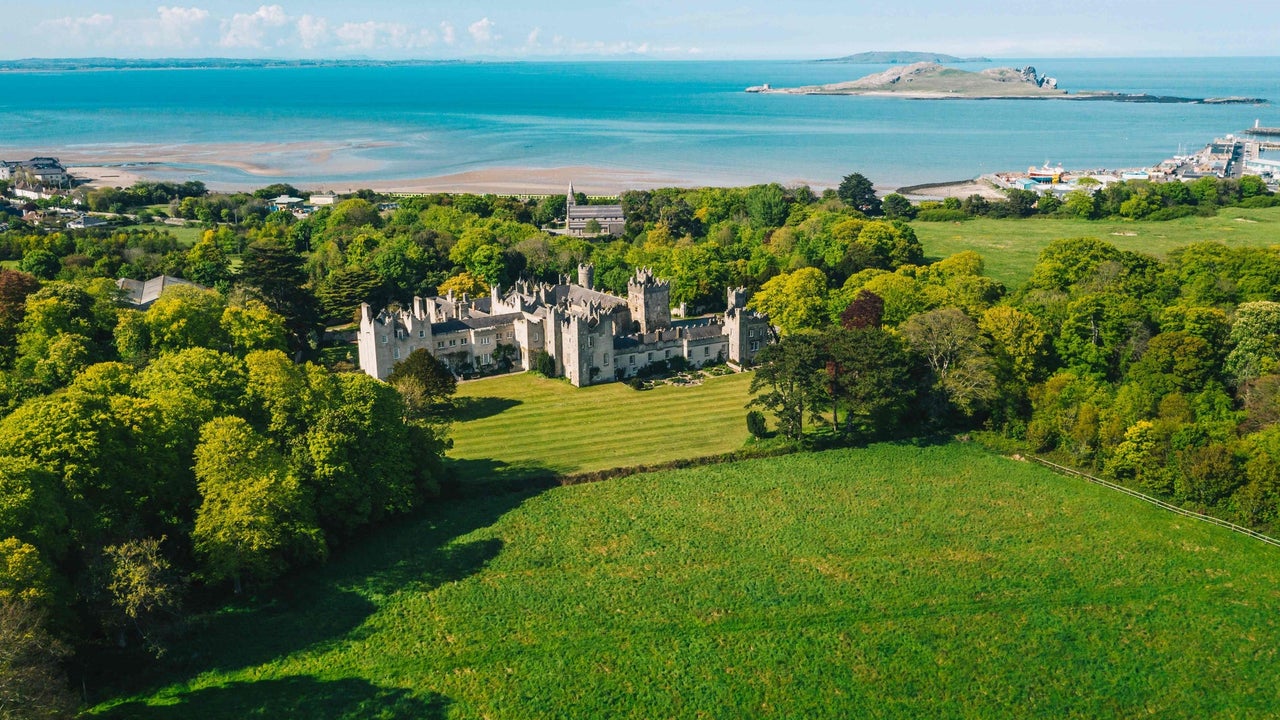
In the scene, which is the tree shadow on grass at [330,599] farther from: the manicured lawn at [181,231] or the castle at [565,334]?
the manicured lawn at [181,231]

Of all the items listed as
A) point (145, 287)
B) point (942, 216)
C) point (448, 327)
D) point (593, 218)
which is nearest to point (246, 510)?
point (448, 327)

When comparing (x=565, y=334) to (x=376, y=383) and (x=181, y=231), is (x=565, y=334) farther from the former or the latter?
(x=181, y=231)

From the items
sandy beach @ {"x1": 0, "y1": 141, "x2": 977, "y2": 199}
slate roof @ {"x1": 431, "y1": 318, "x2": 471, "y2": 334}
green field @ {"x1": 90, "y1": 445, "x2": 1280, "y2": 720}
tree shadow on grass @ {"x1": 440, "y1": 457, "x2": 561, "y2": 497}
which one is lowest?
green field @ {"x1": 90, "y1": 445, "x2": 1280, "y2": 720}

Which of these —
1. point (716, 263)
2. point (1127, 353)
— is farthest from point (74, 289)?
point (1127, 353)

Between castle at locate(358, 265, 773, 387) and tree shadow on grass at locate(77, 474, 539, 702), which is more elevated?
castle at locate(358, 265, 773, 387)

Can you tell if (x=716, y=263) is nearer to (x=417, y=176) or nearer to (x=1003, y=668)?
(x=1003, y=668)

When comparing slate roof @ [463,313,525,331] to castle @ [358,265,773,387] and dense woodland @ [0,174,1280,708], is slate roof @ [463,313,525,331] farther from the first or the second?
dense woodland @ [0,174,1280,708]

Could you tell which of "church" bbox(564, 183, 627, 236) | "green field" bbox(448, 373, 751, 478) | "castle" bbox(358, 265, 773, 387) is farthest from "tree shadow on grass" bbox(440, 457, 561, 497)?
"church" bbox(564, 183, 627, 236)
